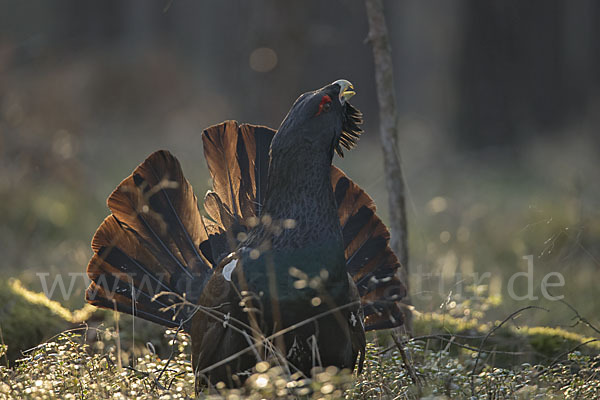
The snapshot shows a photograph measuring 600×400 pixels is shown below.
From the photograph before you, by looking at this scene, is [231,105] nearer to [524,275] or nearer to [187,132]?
[187,132]

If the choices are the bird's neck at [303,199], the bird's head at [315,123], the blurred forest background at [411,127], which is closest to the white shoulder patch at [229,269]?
the bird's neck at [303,199]

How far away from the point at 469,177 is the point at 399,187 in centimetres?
709

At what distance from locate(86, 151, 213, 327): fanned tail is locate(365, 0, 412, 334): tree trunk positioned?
3.72 feet

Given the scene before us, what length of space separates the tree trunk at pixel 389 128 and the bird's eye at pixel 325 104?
102cm

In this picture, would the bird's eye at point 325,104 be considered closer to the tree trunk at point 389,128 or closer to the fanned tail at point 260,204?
the fanned tail at point 260,204

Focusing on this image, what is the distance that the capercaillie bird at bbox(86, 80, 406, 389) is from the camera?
107 inches

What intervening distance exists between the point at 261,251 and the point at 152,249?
1017 mm

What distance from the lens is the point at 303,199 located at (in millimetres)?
2861

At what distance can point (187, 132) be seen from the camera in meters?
13.4

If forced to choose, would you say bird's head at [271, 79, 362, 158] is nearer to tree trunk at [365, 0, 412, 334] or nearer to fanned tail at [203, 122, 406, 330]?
fanned tail at [203, 122, 406, 330]

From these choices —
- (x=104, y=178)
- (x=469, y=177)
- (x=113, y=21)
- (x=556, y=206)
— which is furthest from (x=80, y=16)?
(x=556, y=206)

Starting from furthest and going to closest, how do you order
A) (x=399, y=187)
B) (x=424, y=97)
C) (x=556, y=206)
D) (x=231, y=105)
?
(x=424, y=97), (x=231, y=105), (x=556, y=206), (x=399, y=187)

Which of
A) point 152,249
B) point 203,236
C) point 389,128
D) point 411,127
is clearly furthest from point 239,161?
point 411,127

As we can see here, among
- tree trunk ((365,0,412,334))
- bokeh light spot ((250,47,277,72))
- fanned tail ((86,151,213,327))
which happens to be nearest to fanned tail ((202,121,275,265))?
fanned tail ((86,151,213,327))
